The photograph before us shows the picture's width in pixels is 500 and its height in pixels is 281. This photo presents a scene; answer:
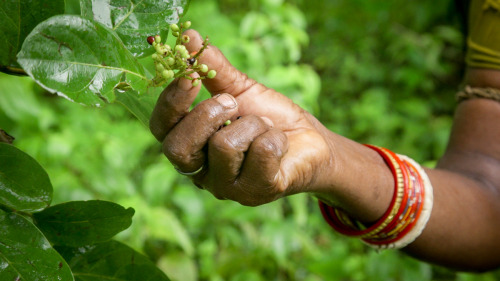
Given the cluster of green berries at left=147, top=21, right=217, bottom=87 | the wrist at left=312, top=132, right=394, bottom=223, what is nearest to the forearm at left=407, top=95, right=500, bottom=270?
the wrist at left=312, top=132, right=394, bottom=223

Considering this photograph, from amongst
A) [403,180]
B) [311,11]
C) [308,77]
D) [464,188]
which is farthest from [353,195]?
[311,11]

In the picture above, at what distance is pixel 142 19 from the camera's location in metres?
0.48

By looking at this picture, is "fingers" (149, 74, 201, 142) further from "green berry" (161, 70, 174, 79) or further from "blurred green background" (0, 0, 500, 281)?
"blurred green background" (0, 0, 500, 281)

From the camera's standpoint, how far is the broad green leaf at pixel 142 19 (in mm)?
471

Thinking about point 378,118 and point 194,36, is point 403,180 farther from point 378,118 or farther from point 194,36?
point 378,118

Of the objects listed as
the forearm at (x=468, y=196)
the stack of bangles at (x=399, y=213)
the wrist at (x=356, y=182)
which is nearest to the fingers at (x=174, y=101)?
the wrist at (x=356, y=182)

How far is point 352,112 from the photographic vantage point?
3.13m

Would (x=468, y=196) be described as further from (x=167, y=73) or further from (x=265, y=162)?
(x=167, y=73)

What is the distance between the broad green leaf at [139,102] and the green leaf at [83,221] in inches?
3.7

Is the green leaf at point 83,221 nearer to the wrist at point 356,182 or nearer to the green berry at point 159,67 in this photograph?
the green berry at point 159,67

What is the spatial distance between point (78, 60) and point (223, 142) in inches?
6.5

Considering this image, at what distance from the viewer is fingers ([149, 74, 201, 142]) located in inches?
20.3

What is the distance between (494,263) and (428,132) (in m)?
1.77

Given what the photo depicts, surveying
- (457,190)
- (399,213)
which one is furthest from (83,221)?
(457,190)
